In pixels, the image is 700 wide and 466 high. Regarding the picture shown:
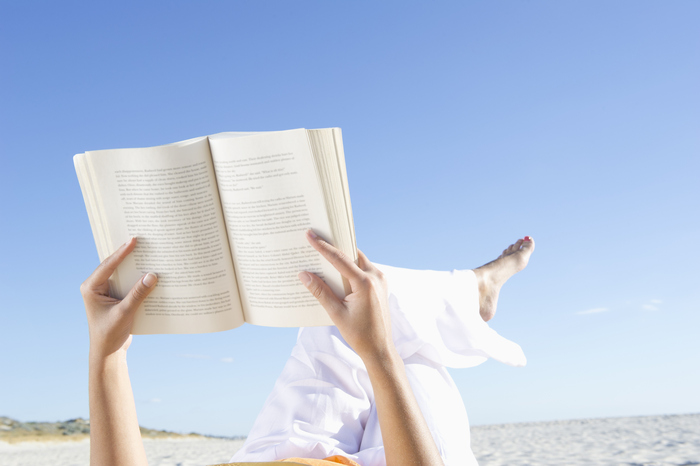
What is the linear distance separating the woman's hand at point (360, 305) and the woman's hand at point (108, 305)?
0.43m

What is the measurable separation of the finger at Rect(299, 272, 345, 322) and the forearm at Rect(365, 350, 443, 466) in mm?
128

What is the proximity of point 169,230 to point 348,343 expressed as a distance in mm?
495

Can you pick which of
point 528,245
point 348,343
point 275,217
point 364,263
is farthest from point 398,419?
point 528,245

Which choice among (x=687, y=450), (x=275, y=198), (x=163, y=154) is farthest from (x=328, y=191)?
(x=687, y=450)

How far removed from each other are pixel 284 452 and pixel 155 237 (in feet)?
2.27

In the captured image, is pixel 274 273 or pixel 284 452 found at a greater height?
pixel 274 273

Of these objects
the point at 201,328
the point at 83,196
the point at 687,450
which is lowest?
the point at 687,450

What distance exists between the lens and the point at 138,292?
1.18 m

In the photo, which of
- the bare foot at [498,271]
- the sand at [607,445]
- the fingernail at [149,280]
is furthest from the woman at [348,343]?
the sand at [607,445]

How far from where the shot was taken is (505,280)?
124 inches

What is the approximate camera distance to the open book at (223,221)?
3.57 feet

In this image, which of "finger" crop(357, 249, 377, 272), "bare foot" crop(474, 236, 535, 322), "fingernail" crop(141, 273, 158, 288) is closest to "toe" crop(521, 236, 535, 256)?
"bare foot" crop(474, 236, 535, 322)

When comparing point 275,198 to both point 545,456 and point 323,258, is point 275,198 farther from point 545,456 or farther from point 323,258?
point 545,456

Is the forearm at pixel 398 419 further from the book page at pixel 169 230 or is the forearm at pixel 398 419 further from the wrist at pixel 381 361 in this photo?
the book page at pixel 169 230
